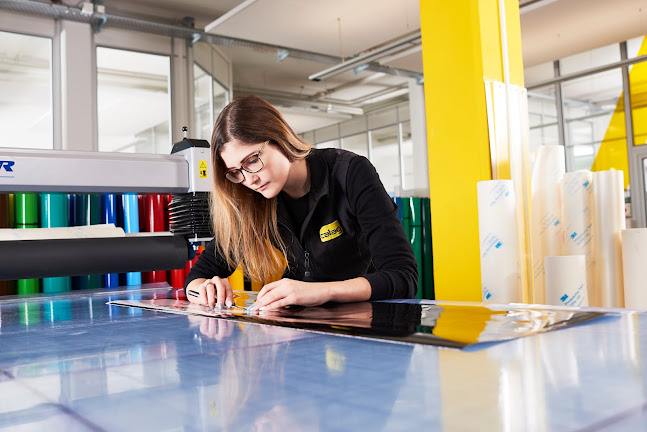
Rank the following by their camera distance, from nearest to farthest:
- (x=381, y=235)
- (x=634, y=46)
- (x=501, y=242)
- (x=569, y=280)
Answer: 1. (x=381, y=235)
2. (x=569, y=280)
3. (x=501, y=242)
4. (x=634, y=46)

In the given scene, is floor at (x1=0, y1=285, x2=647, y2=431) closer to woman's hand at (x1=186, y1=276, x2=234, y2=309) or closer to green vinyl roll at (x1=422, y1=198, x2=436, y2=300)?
woman's hand at (x1=186, y1=276, x2=234, y2=309)

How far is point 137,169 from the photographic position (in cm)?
171

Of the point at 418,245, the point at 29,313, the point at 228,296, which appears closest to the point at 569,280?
the point at 228,296

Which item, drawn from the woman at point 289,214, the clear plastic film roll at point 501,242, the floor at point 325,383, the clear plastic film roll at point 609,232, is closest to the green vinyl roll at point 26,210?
the woman at point 289,214

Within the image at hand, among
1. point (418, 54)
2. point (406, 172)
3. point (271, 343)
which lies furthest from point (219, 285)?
point (406, 172)

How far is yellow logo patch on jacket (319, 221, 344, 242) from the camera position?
1.68 meters

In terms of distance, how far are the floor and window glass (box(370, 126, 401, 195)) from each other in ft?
31.8

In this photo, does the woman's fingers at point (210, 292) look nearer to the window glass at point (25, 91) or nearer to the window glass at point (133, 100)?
the window glass at point (25, 91)

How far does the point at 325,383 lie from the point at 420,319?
42cm

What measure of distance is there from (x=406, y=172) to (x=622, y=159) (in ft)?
13.8

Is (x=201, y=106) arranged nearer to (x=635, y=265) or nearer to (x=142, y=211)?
(x=142, y=211)

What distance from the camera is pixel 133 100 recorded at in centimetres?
614

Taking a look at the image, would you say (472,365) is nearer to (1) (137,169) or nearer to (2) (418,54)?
(1) (137,169)

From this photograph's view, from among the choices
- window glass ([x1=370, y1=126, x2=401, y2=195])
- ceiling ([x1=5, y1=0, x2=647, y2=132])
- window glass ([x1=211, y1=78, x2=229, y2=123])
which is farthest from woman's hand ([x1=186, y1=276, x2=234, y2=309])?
window glass ([x1=370, y1=126, x2=401, y2=195])
